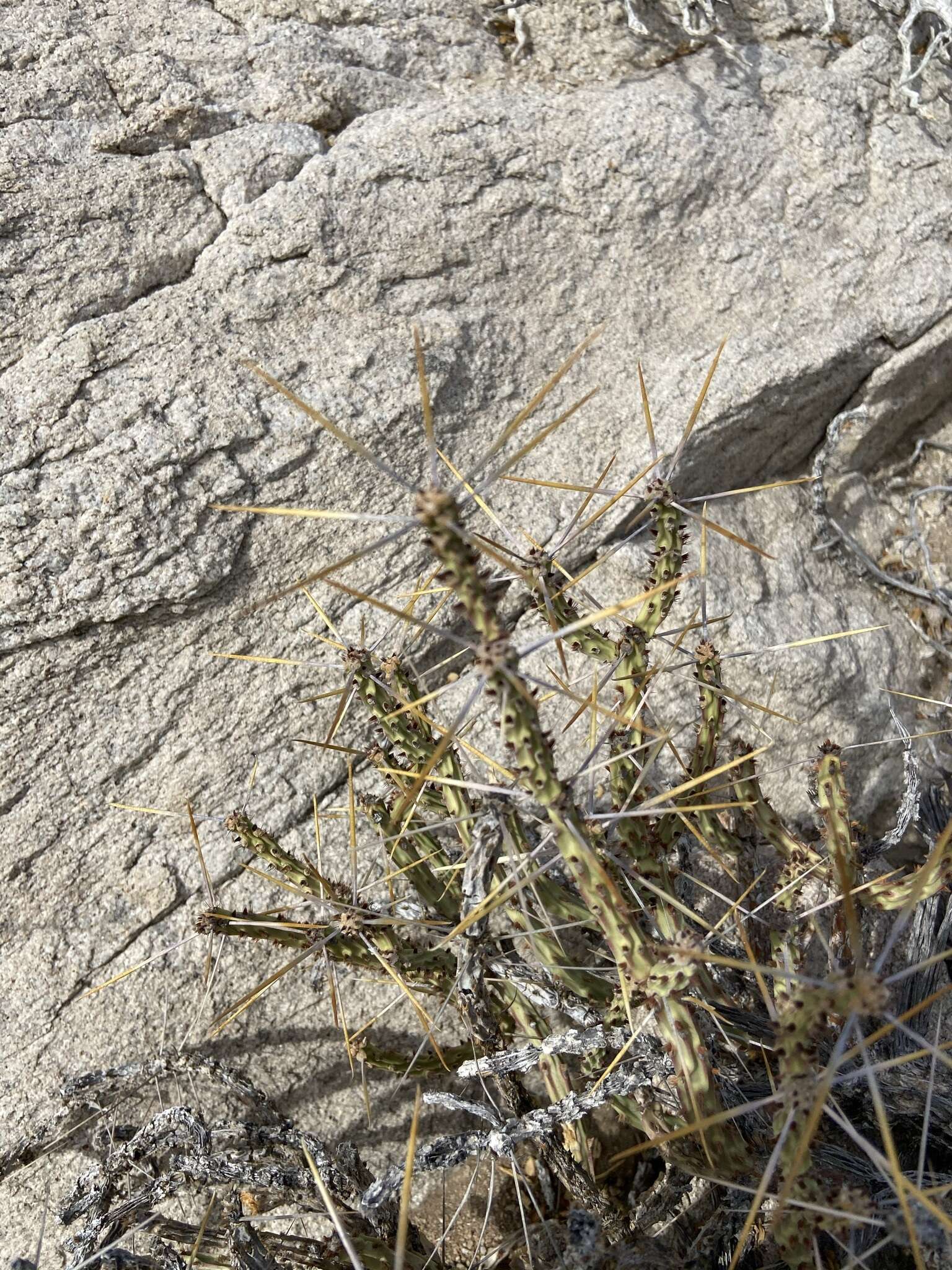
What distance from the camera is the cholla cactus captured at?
3.73ft

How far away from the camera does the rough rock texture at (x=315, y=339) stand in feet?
6.21

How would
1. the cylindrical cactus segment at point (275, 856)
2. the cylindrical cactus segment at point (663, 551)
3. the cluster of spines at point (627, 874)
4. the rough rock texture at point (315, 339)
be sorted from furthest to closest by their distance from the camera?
the rough rock texture at point (315, 339)
the cylindrical cactus segment at point (275, 856)
the cylindrical cactus segment at point (663, 551)
the cluster of spines at point (627, 874)


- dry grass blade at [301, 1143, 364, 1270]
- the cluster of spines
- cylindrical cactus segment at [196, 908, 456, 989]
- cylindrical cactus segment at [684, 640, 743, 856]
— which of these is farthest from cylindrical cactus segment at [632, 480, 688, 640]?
dry grass blade at [301, 1143, 364, 1270]

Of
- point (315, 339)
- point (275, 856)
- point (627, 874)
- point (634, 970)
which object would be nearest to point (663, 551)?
point (627, 874)

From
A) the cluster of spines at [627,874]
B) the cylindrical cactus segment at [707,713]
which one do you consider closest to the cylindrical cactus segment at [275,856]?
the cluster of spines at [627,874]

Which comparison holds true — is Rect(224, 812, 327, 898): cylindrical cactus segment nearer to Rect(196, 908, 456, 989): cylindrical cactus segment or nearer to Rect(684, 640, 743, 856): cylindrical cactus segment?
Rect(196, 908, 456, 989): cylindrical cactus segment

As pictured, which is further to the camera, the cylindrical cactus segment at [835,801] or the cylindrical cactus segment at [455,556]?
the cylindrical cactus segment at [835,801]

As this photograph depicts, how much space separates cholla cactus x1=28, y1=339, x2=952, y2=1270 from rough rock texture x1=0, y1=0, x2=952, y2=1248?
305 millimetres

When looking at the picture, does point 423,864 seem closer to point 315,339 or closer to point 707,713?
point 707,713

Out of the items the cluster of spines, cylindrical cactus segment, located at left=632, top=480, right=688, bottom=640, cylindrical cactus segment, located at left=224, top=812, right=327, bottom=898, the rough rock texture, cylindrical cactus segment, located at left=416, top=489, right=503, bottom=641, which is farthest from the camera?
the rough rock texture

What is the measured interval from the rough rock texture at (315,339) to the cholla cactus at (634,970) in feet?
1.00

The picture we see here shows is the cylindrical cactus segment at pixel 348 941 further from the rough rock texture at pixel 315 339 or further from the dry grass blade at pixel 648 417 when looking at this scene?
the dry grass blade at pixel 648 417

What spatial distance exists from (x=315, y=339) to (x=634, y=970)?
1.47 metres

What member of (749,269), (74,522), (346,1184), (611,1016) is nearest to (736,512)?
(749,269)
